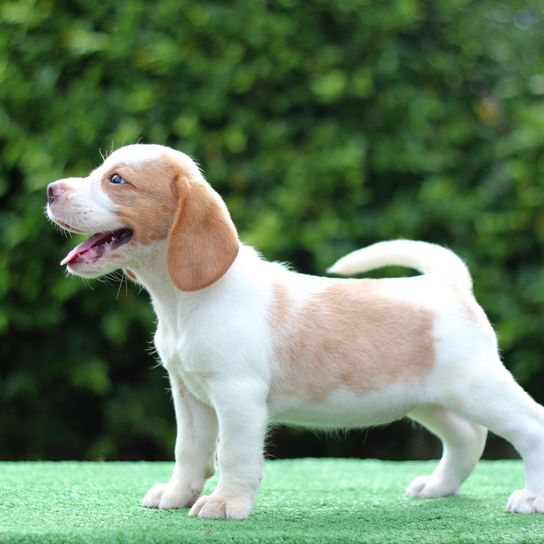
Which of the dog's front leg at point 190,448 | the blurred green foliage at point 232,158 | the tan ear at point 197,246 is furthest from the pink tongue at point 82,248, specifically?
the blurred green foliage at point 232,158

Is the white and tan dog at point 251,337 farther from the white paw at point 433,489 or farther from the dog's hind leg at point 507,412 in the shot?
the white paw at point 433,489

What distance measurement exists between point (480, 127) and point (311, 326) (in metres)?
3.57

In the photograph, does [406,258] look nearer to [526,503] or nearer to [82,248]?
[526,503]

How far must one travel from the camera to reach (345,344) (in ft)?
13.0

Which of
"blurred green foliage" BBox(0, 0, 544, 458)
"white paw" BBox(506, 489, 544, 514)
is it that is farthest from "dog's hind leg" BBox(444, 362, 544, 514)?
"blurred green foliage" BBox(0, 0, 544, 458)

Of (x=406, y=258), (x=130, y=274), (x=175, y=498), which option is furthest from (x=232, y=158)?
(x=175, y=498)

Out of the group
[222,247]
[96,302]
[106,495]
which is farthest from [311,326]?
[96,302]

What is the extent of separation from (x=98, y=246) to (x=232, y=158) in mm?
2796

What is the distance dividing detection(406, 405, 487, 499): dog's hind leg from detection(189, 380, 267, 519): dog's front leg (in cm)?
85

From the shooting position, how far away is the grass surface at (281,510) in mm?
3428

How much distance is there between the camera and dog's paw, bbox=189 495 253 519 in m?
3.77

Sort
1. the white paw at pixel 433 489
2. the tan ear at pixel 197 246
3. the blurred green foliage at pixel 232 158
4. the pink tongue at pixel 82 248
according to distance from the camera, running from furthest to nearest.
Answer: the blurred green foliage at pixel 232 158 → the white paw at pixel 433 489 → the pink tongue at pixel 82 248 → the tan ear at pixel 197 246

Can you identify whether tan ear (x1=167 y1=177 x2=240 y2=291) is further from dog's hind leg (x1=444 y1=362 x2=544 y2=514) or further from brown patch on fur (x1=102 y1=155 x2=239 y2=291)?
dog's hind leg (x1=444 y1=362 x2=544 y2=514)

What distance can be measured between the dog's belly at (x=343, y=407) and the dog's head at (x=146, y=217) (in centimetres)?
57
